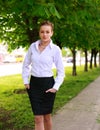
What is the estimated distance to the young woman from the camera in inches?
237

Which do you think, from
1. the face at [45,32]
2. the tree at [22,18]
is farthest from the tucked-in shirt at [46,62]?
the tree at [22,18]

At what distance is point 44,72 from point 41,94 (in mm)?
315

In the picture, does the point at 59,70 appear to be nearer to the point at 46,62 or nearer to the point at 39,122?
the point at 46,62

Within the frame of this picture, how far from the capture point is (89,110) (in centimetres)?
1168

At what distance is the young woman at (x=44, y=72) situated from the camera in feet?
19.7

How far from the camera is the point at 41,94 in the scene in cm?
605

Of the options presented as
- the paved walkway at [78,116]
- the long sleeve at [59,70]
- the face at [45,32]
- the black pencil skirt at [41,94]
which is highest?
the face at [45,32]

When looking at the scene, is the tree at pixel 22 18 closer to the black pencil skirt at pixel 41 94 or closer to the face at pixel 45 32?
the face at pixel 45 32

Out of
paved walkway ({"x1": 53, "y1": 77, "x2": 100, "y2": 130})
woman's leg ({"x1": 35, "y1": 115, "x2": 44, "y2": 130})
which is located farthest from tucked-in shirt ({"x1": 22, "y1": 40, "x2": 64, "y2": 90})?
paved walkway ({"x1": 53, "y1": 77, "x2": 100, "y2": 130})

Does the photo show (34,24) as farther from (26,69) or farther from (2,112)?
(26,69)

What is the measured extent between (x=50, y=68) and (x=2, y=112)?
18.8 feet

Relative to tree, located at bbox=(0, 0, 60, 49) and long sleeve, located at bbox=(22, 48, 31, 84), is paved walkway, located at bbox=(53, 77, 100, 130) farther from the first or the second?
long sleeve, located at bbox=(22, 48, 31, 84)

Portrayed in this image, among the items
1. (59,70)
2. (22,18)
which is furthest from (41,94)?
(22,18)

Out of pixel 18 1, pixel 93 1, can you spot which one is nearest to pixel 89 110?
pixel 93 1
